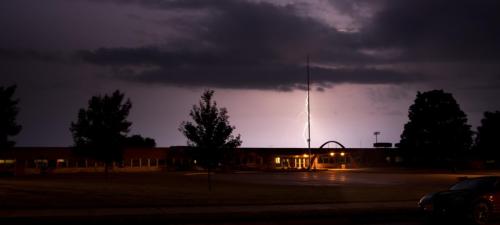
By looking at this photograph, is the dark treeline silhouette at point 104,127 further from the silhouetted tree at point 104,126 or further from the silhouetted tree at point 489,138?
the silhouetted tree at point 489,138

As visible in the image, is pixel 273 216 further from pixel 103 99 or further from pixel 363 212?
pixel 103 99

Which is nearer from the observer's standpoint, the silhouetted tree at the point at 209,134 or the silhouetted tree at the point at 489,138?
the silhouetted tree at the point at 209,134

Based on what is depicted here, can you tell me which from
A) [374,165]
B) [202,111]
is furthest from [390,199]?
[374,165]

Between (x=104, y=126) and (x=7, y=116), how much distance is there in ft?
31.0

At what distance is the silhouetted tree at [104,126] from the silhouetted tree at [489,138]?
2809 inches

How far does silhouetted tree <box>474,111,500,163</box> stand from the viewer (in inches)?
3989

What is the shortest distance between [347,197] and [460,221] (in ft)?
31.0

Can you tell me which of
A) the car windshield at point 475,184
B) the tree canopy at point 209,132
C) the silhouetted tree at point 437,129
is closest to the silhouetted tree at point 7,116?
the tree canopy at point 209,132

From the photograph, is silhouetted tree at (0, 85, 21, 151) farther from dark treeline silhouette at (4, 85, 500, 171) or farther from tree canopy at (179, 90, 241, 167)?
tree canopy at (179, 90, 241, 167)

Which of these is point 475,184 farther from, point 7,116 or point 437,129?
point 437,129

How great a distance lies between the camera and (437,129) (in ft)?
284

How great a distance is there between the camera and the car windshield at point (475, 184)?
19141 millimetres

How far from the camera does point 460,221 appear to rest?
61.2 ft

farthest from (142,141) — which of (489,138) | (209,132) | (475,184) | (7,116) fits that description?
(475,184)
